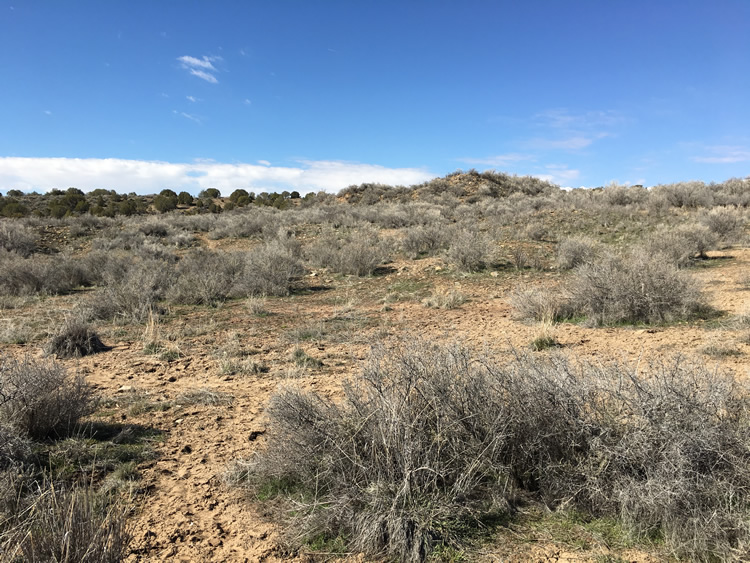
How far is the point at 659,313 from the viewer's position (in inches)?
292

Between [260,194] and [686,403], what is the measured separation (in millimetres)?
49289

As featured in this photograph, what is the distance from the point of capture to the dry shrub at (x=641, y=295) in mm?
7438

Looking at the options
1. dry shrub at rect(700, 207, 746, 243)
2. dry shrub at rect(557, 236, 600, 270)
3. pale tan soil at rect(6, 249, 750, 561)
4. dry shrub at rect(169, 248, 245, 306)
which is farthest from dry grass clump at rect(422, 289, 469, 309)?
dry shrub at rect(700, 207, 746, 243)

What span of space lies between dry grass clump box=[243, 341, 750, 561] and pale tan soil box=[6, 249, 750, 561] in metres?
0.25

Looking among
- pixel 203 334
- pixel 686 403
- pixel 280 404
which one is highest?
pixel 686 403

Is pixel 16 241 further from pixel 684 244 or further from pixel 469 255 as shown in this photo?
pixel 684 244

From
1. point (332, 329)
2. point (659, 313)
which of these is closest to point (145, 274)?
point (332, 329)

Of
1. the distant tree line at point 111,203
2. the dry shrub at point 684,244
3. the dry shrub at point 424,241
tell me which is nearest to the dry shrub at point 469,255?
the dry shrub at point 424,241

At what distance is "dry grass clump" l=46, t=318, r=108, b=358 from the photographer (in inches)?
271

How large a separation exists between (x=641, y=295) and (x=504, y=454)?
5762 mm

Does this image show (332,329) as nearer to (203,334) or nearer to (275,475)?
(203,334)

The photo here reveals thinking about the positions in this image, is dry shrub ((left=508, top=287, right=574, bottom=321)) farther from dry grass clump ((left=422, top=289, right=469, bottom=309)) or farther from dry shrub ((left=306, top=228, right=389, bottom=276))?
dry shrub ((left=306, top=228, right=389, bottom=276))

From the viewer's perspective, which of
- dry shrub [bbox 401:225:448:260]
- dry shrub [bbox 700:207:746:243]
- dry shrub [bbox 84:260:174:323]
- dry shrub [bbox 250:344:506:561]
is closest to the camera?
dry shrub [bbox 250:344:506:561]

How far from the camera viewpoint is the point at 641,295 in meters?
7.54
